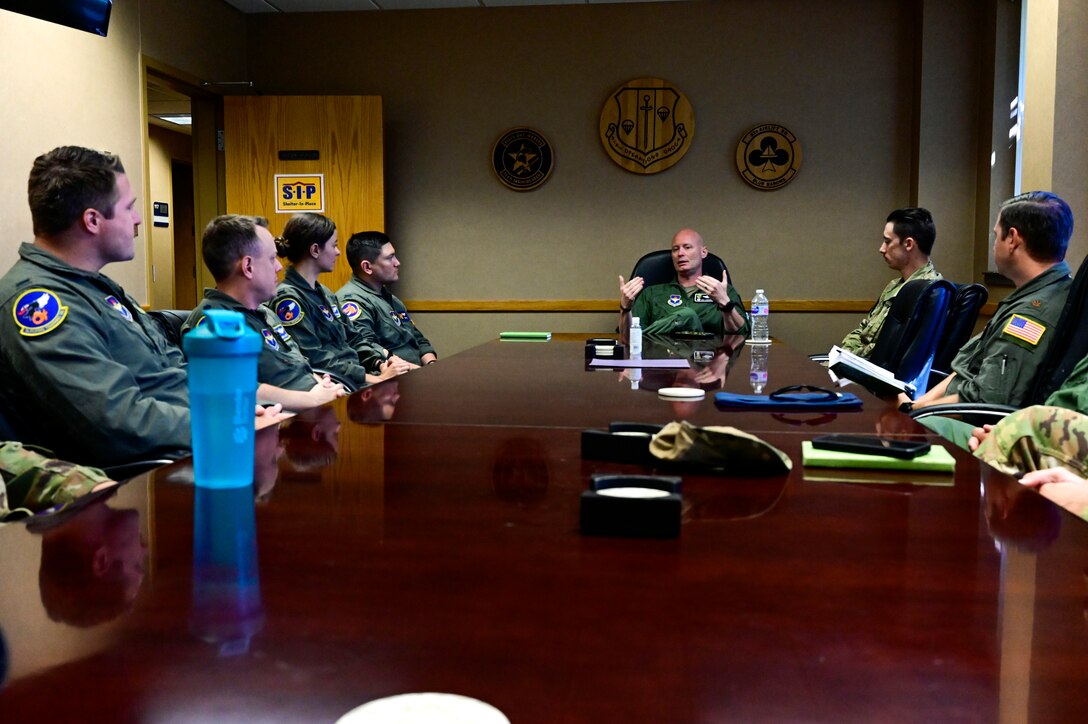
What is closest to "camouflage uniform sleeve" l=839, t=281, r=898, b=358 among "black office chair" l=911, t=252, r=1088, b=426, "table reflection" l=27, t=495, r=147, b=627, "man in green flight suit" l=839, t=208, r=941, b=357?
"man in green flight suit" l=839, t=208, r=941, b=357

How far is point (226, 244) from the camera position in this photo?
10.1 feet

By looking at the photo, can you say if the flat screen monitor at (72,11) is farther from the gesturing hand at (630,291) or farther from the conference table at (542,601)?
the gesturing hand at (630,291)

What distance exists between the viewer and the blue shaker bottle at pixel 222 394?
3.65 feet

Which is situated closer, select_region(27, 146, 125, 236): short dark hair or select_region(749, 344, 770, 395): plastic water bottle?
select_region(27, 146, 125, 236): short dark hair

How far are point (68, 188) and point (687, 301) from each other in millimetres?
3627

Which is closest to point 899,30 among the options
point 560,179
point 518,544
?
point 560,179

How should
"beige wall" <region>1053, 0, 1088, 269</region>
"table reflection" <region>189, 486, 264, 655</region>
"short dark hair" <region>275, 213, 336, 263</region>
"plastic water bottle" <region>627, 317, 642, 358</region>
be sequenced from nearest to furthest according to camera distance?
"table reflection" <region>189, 486, 264, 655</region>, "plastic water bottle" <region>627, 317, 642, 358</region>, "beige wall" <region>1053, 0, 1088, 269</region>, "short dark hair" <region>275, 213, 336, 263</region>

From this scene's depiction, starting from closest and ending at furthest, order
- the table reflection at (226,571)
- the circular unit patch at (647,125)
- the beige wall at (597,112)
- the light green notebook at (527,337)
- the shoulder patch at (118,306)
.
Answer: the table reflection at (226,571) → the shoulder patch at (118,306) → the light green notebook at (527,337) → the beige wall at (597,112) → the circular unit patch at (647,125)

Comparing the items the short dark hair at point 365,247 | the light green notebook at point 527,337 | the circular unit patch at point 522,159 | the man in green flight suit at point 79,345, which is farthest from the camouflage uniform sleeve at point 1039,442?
the circular unit patch at point 522,159

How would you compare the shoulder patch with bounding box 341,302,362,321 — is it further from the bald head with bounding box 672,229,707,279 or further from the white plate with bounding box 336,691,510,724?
the white plate with bounding box 336,691,510,724

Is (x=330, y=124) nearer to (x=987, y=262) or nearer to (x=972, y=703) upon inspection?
(x=987, y=262)

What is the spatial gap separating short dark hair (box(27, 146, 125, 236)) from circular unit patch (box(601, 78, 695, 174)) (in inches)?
169

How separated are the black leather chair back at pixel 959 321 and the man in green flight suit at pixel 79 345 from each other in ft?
8.48

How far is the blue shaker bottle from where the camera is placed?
1111 mm
